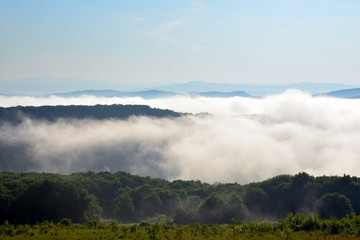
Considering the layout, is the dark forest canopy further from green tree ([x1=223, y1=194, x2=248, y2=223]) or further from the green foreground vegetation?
the green foreground vegetation

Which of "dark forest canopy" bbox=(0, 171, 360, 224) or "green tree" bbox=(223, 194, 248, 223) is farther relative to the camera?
"green tree" bbox=(223, 194, 248, 223)

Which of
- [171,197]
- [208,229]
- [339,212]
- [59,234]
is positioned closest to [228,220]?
[339,212]

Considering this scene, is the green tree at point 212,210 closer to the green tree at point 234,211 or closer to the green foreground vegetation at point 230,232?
the green tree at point 234,211

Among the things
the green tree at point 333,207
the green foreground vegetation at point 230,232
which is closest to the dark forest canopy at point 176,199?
the green tree at point 333,207

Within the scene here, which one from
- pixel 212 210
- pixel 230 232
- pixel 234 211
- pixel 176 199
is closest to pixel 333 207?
pixel 234 211

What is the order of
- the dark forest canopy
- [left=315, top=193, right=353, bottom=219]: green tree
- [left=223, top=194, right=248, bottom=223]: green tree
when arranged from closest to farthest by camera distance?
the dark forest canopy, [left=223, top=194, right=248, bottom=223]: green tree, [left=315, top=193, right=353, bottom=219]: green tree

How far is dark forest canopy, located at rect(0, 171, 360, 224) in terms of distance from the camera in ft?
231

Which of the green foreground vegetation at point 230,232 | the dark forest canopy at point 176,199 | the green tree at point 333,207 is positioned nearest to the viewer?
the green foreground vegetation at point 230,232

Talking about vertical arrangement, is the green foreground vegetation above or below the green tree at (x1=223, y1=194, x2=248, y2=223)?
above

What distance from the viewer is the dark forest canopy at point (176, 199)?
231 feet

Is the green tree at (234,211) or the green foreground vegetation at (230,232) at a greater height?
the green foreground vegetation at (230,232)

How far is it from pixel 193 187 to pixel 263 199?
1063 inches

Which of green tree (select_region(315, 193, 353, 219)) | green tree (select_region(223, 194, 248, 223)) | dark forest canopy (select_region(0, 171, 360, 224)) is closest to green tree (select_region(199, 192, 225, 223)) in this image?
dark forest canopy (select_region(0, 171, 360, 224))

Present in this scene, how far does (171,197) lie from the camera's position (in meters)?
101
